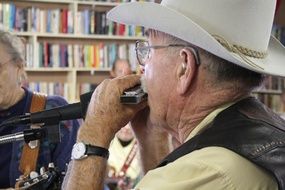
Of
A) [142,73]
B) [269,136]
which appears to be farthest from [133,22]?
[269,136]

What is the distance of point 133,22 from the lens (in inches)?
38.7

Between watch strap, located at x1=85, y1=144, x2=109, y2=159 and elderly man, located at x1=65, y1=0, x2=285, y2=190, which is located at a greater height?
elderly man, located at x1=65, y1=0, x2=285, y2=190

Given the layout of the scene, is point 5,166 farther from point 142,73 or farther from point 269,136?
point 269,136

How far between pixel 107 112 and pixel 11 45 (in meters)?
0.82

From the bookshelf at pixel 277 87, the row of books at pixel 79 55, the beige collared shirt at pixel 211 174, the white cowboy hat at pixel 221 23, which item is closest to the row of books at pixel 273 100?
the bookshelf at pixel 277 87

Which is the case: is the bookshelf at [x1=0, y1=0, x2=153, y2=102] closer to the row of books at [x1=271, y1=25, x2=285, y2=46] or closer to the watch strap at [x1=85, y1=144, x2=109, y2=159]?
the row of books at [x1=271, y1=25, x2=285, y2=46]

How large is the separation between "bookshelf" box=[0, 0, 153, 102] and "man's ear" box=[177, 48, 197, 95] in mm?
3267

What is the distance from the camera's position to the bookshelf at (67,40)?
401cm

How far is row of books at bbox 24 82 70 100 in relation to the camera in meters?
4.12

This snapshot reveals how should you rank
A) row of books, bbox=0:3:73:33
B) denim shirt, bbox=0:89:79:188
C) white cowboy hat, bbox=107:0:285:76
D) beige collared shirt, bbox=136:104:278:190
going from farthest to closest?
1. row of books, bbox=0:3:73:33
2. denim shirt, bbox=0:89:79:188
3. white cowboy hat, bbox=107:0:285:76
4. beige collared shirt, bbox=136:104:278:190

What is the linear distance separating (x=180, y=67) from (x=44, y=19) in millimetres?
3360

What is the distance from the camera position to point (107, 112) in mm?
1037

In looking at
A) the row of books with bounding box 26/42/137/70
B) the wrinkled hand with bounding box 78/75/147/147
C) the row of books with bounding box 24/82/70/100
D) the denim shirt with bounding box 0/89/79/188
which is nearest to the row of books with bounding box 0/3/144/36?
the row of books with bounding box 26/42/137/70

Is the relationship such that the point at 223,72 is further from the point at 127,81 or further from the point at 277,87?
the point at 277,87
